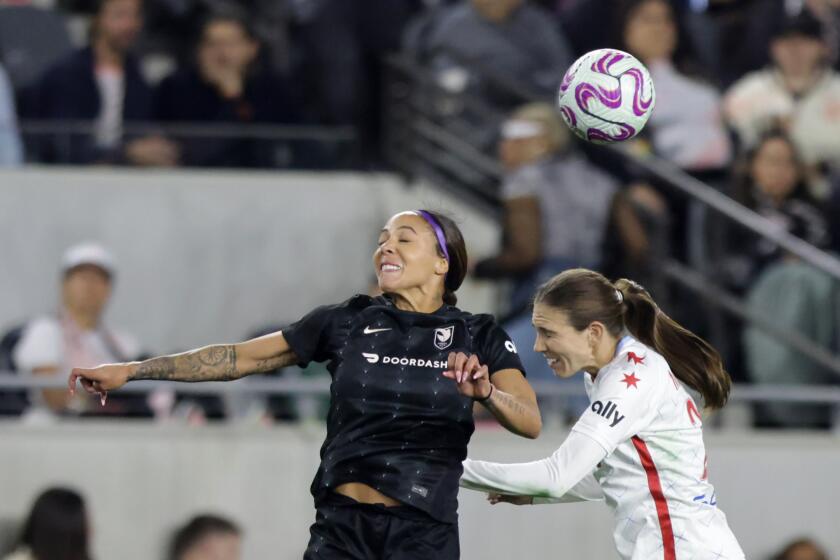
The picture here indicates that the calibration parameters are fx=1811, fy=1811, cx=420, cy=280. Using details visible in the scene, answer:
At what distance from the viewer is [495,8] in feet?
36.1

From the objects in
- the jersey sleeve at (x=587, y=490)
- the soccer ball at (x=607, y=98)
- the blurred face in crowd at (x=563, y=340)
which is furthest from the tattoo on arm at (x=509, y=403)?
the soccer ball at (x=607, y=98)

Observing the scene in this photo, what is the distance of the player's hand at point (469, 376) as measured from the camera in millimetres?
5230

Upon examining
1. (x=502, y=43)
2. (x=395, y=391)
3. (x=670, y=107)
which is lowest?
(x=395, y=391)

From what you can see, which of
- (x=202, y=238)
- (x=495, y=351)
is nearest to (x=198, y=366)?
(x=495, y=351)

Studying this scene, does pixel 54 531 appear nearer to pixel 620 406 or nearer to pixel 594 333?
pixel 594 333

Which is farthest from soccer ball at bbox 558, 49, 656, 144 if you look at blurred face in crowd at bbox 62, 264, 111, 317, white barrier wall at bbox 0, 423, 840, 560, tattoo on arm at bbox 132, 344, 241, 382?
blurred face in crowd at bbox 62, 264, 111, 317

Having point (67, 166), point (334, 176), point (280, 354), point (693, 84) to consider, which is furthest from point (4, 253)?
point (280, 354)

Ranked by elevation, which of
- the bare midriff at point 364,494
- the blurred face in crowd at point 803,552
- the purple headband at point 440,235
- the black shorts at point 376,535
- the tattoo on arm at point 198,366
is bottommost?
the blurred face in crowd at point 803,552

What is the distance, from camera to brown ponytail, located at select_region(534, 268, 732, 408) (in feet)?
19.3

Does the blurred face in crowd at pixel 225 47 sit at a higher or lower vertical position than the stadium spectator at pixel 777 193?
higher

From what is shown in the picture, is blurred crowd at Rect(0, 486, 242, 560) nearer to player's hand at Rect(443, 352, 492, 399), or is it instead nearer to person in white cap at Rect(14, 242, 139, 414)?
person in white cap at Rect(14, 242, 139, 414)

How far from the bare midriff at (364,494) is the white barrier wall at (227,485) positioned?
123 inches

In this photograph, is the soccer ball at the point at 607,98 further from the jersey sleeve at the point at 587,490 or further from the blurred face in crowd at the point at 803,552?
the blurred face in crowd at the point at 803,552

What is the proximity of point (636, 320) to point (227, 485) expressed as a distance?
3405 millimetres
